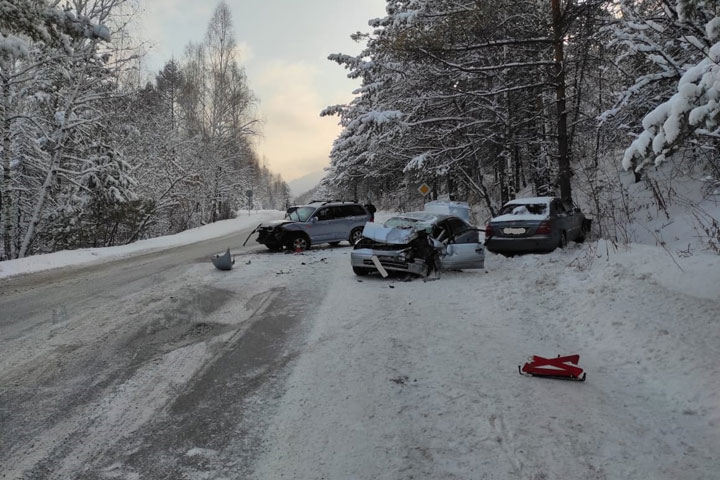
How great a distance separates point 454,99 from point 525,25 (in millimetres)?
3772

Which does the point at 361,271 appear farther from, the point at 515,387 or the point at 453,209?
the point at 453,209

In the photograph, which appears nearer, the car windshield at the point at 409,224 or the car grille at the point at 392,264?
the car grille at the point at 392,264

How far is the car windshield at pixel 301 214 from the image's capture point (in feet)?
50.4

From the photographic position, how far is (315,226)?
50.3ft

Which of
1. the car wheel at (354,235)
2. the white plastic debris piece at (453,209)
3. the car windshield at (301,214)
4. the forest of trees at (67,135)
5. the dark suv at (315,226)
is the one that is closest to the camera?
the forest of trees at (67,135)

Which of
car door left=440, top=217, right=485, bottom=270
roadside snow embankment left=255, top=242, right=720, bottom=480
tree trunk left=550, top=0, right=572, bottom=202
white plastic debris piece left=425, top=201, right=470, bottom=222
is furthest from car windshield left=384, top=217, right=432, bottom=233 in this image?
white plastic debris piece left=425, top=201, right=470, bottom=222

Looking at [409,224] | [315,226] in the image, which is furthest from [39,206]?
[409,224]

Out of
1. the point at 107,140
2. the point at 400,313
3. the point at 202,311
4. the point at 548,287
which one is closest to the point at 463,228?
the point at 548,287

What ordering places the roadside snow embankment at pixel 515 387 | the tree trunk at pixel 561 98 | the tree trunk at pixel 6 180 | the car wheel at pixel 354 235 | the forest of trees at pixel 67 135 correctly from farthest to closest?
the car wheel at pixel 354 235 < the tree trunk at pixel 6 180 < the tree trunk at pixel 561 98 < the forest of trees at pixel 67 135 < the roadside snow embankment at pixel 515 387

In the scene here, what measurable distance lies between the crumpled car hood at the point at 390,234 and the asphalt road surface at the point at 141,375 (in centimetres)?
195

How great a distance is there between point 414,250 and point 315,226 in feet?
21.1

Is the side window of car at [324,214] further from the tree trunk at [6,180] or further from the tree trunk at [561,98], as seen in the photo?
the tree trunk at [6,180]

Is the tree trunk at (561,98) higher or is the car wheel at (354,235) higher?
the tree trunk at (561,98)

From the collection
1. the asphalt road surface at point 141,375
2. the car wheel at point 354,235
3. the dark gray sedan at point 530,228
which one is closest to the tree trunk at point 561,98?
the dark gray sedan at point 530,228
